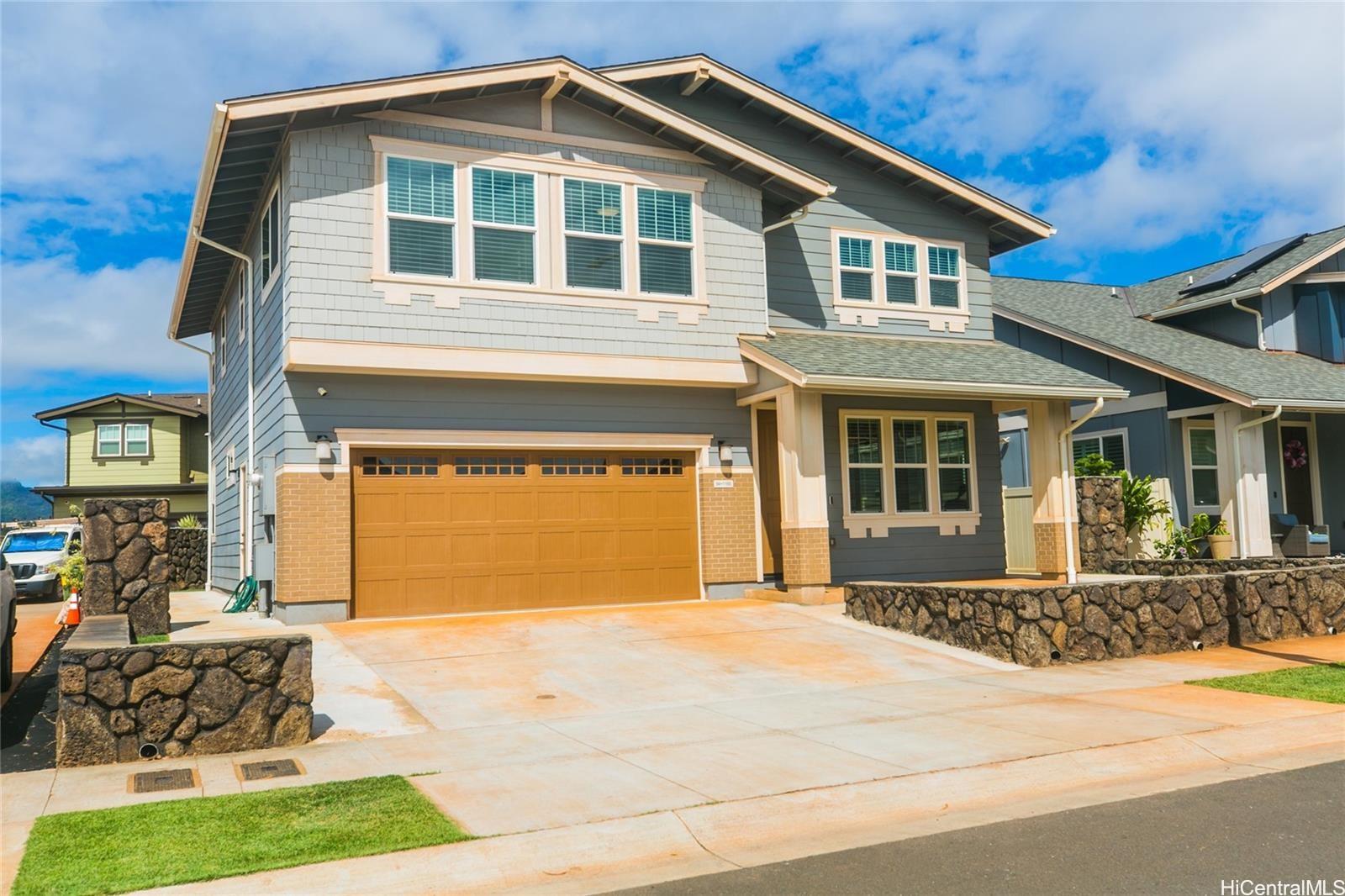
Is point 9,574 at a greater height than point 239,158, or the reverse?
point 239,158

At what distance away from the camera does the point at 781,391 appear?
622 inches

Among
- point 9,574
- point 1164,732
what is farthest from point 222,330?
point 1164,732

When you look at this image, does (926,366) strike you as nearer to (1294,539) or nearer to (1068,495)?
(1068,495)

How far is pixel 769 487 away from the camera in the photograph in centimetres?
1739

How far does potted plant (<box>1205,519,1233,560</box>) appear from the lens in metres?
20.7

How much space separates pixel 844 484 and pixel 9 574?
11575mm

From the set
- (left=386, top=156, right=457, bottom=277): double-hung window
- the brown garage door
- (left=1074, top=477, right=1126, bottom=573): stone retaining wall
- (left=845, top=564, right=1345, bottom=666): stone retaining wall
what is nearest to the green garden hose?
the brown garage door

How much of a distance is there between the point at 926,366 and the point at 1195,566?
574cm

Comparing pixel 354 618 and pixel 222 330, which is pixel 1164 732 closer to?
pixel 354 618

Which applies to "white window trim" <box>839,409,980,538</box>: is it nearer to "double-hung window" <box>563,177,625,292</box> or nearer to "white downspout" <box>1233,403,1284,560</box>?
"double-hung window" <box>563,177,625,292</box>

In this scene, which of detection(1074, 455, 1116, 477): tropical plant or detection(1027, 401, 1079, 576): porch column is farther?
detection(1074, 455, 1116, 477): tropical plant

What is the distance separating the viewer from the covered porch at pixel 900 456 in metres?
15.6

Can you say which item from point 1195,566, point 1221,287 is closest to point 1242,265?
point 1221,287

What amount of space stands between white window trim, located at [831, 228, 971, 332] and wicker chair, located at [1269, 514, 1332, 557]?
7.69 meters
